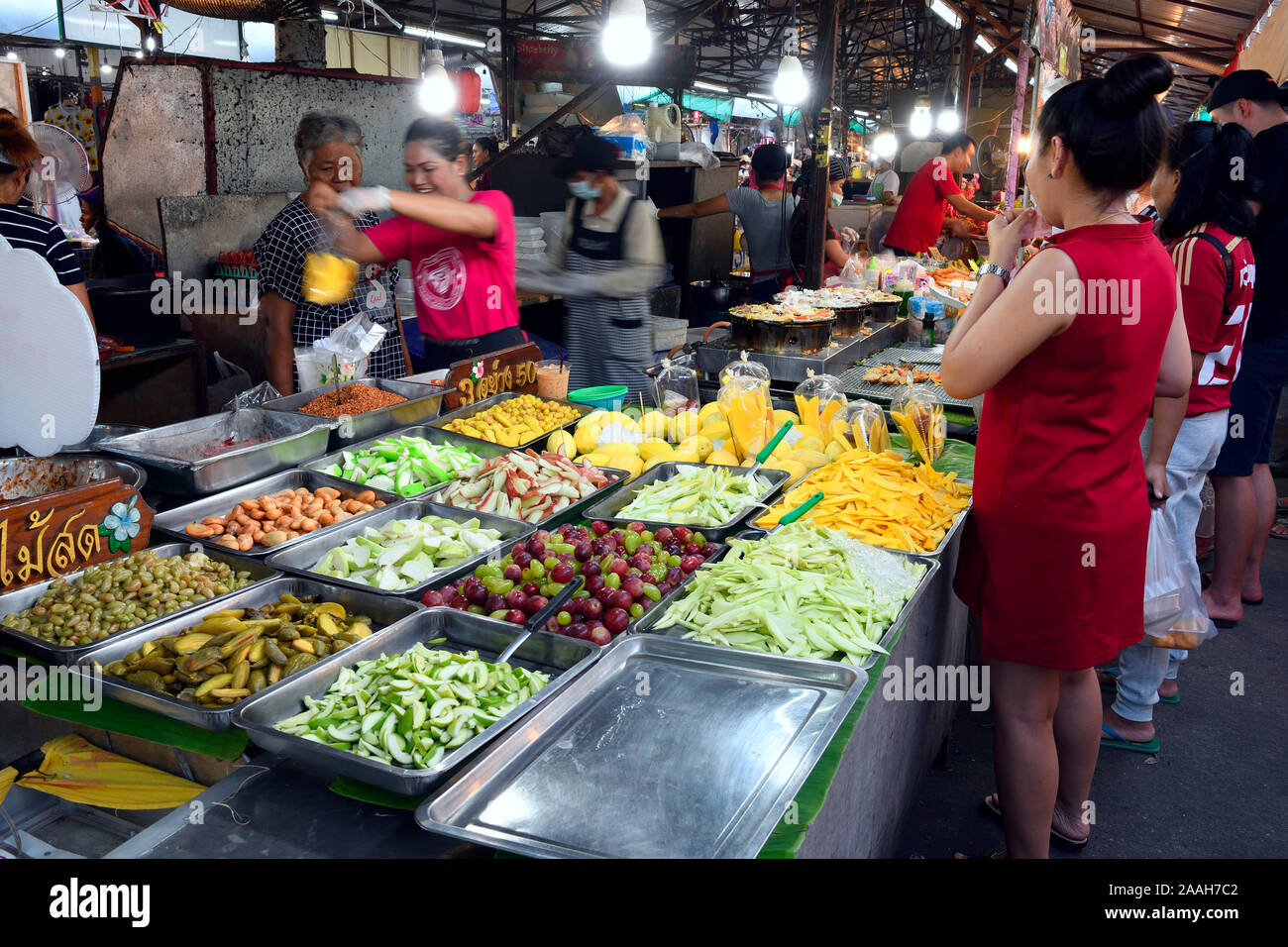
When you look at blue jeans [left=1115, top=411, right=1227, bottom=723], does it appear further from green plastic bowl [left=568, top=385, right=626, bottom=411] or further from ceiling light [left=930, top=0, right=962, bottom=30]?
ceiling light [left=930, top=0, right=962, bottom=30]

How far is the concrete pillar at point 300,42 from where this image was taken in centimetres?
705

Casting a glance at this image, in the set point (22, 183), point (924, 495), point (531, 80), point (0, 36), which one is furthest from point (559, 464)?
point (0, 36)

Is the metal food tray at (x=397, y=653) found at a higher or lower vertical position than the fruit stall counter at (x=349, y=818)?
higher

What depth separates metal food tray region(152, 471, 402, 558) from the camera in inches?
94.7

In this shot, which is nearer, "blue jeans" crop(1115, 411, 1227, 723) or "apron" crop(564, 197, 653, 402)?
"blue jeans" crop(1115, 411, 1227, 723)

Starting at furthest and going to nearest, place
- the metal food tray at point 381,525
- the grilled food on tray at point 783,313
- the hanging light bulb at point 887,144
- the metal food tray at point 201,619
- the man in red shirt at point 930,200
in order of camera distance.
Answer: the hanging light bulb at point 887,144 < the man in red shirt at point 930,200 < the grilled food on tray at point 783,313 < the metal food tray at point 381,525 < the metal food tray at point 201,619

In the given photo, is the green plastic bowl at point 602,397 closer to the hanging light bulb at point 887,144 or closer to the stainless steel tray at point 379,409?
the stainless steel tray at point 379,409

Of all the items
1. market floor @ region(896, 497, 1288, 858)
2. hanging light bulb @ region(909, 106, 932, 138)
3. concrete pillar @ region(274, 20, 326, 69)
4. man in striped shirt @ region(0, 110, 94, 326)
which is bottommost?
market floor @ region(896, 497, 1288, 858)

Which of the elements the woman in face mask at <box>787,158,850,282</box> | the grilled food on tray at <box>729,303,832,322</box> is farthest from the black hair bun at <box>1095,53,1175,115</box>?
the woman in face mask at <box>787,158,850,282</box>

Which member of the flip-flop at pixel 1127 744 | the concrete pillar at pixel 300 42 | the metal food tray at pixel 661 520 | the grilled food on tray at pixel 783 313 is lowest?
the flip-flop at pixel 1127 744

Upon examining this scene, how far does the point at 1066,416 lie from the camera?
6.67ft

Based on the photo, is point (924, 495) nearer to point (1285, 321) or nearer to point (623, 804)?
point (623, 804)

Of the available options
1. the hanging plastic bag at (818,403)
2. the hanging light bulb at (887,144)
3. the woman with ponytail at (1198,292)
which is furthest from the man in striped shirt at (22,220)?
the hanging light bulb at (887,144)

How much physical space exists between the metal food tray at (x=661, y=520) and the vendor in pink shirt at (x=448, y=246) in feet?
3.95
